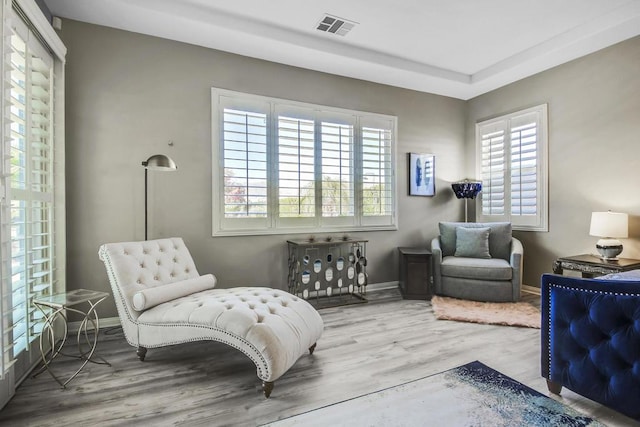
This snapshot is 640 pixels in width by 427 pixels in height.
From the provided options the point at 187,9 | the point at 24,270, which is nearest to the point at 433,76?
the point at 187,9

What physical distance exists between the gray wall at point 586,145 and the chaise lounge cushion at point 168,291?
4.11 meters

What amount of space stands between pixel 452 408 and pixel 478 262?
282 centimetres

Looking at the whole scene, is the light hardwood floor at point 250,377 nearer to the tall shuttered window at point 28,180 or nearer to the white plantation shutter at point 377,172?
the tall shuttered window at point 28,180

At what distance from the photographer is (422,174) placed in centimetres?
488

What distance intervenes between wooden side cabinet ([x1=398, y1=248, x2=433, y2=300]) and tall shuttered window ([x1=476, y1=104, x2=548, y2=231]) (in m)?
1.46

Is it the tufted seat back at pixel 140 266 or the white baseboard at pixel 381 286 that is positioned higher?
the tufted seat back at pixel 140 266

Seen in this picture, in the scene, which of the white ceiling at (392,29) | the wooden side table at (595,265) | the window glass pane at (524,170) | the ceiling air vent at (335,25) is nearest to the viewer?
the white ceiling at (392,29)

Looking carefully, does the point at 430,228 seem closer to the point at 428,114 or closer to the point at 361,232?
the point at 361,232

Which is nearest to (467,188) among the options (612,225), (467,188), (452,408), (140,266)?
(467,188)

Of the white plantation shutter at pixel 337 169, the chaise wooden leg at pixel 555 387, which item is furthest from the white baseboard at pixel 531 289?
the chaise wooden leg at pixel 555 387

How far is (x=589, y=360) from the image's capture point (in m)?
1.80

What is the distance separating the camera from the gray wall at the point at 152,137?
3092 mm

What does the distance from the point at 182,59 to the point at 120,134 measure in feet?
3.32

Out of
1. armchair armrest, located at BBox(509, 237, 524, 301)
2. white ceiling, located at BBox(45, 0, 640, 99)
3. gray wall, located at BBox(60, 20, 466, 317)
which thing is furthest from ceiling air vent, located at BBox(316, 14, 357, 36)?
armchair armrest, located at BBox(509, 237, 524, 301)
